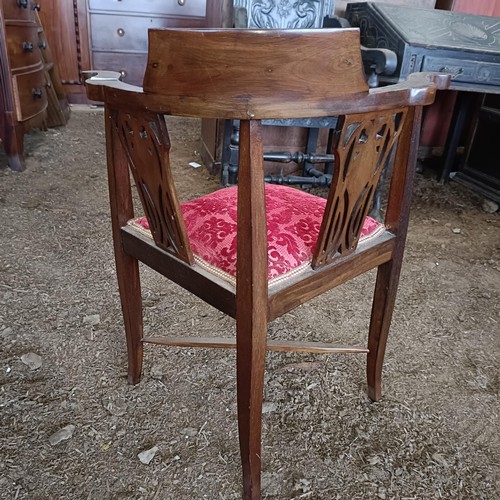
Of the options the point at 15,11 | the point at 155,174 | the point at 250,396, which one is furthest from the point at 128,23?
the point at 250,396

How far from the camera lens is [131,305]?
4.41 feet

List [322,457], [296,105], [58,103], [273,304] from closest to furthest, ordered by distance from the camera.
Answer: [296,105], [273,304], [322,457], [58,103]

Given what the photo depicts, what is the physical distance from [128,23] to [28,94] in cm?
220

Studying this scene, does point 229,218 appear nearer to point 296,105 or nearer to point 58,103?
point 296,105

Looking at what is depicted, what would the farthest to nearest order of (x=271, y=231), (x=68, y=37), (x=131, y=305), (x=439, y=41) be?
(x=68, y=37), (x=439, y=41), (x=131, y=305), (x=271, y=231)

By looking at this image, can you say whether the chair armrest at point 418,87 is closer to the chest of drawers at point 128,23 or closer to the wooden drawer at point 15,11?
the wooden drawer at point 15,11

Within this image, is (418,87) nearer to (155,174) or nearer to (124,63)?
(155,174)

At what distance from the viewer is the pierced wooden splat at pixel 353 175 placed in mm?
876

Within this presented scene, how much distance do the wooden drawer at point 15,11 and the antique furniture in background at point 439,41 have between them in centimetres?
206

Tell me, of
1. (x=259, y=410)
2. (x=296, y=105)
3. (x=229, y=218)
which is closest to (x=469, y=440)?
(x=259, y=410)

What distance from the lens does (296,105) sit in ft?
2.54

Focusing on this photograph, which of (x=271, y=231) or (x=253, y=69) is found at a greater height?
(x=253, y=69)

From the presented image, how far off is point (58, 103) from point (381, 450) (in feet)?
13.0

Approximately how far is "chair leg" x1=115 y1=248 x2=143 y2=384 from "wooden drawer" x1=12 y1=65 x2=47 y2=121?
2275 millimetres
